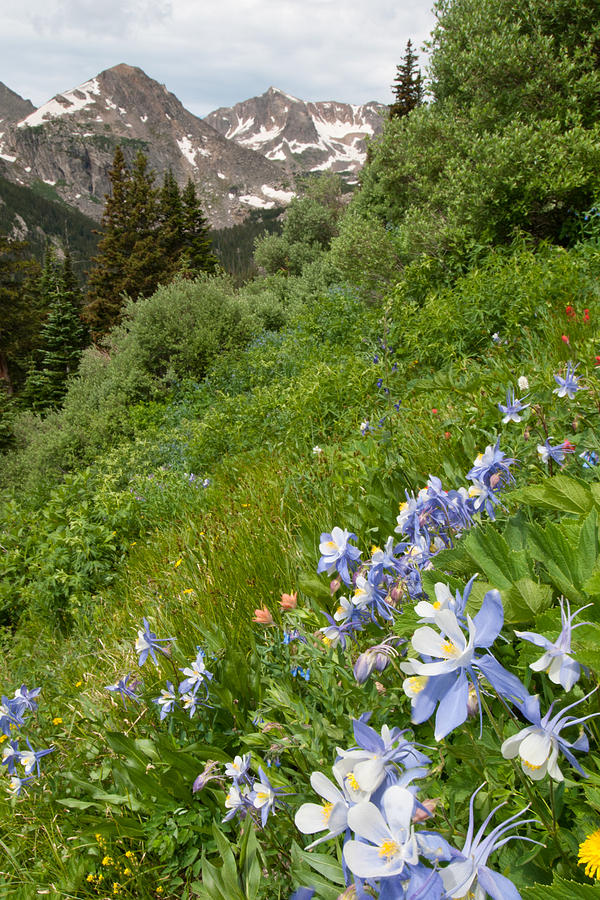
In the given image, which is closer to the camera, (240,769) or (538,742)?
(538,742)

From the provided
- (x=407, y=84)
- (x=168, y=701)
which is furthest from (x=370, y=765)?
(x=407, y=84)

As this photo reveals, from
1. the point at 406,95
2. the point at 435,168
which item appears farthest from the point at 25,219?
the point at 435,168

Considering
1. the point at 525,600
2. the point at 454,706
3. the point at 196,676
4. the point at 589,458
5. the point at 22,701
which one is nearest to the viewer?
the point at 454,706

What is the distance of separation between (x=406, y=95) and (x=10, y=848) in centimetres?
2832

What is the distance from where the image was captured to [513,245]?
6.54 metres

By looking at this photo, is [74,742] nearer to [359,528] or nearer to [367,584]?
[359,528]

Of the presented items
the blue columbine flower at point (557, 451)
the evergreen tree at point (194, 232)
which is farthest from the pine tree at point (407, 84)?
the blue columbine flower at point (557, 451)

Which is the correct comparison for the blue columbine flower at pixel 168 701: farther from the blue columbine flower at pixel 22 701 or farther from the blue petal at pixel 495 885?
the blue petal at pixel 495 885

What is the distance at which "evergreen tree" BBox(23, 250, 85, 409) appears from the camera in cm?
2842

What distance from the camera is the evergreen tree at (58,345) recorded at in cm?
2842

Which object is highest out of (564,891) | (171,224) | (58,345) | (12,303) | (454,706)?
(171,224)

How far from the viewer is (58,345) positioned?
98.4ft

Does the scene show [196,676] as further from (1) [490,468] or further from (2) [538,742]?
(2) [538,742]

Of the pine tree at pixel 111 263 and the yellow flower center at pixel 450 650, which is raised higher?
the pine tree at pixel 111 263
